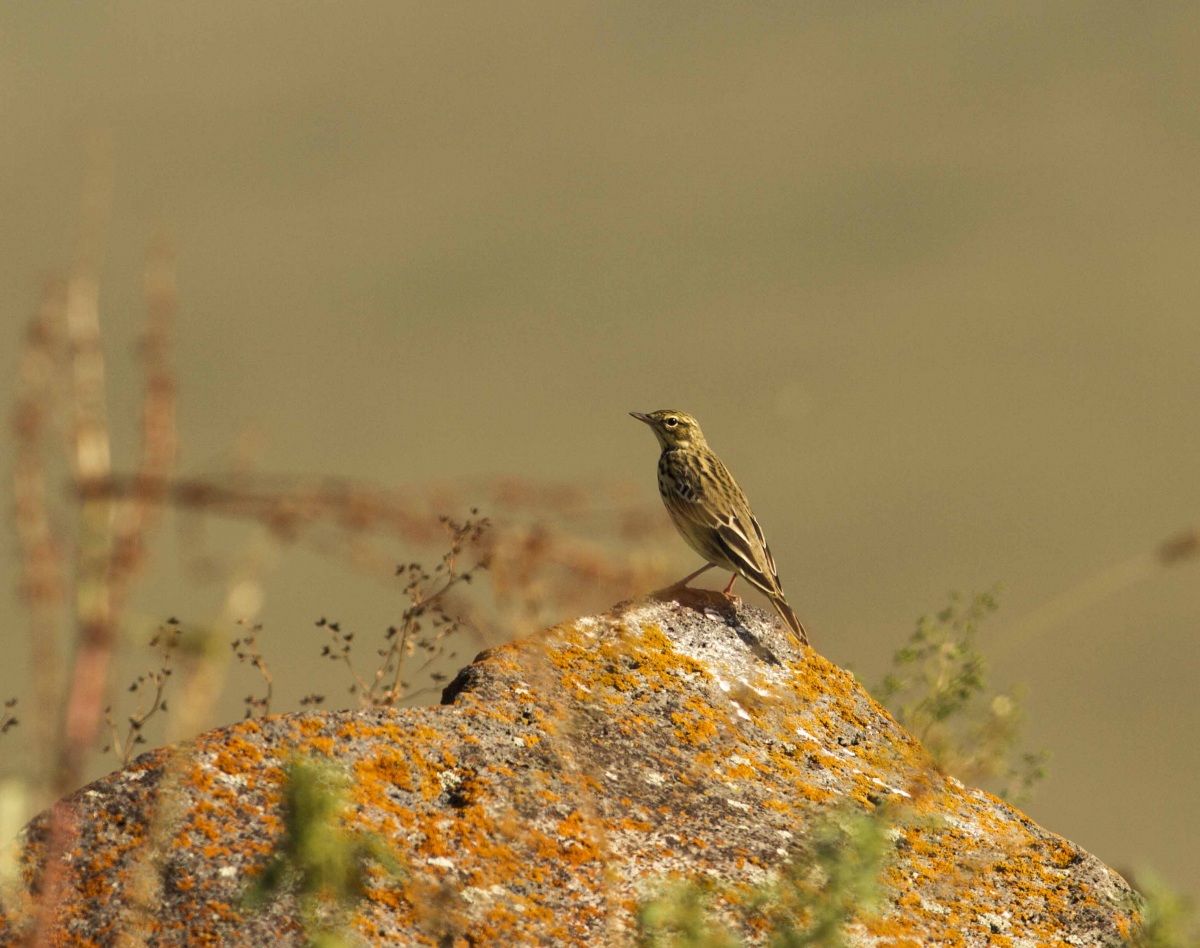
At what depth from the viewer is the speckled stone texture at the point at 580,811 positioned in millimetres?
4137

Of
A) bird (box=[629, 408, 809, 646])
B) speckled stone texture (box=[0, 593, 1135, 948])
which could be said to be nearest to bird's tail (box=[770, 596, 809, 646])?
bird (box=[629, 408, 809, 646])

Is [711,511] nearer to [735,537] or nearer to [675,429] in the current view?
[735,537]

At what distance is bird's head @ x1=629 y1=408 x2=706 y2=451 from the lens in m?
9.16

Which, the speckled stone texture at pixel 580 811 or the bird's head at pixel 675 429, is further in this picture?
the bird's head at pixel 675 429

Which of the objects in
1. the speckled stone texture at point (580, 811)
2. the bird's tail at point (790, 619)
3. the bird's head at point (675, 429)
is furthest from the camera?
the bird's head at point (675, 429)

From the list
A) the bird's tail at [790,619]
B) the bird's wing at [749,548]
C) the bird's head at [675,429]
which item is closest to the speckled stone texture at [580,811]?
the bird's tail at [790,619]

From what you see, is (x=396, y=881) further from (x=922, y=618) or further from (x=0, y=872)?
(x=922, y=618)

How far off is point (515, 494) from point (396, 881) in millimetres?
2663

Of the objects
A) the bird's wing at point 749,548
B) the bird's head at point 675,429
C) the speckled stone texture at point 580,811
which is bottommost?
the speckled stone texture at point 580,811

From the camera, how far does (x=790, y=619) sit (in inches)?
292

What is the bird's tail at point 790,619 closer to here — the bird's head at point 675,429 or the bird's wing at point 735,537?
the bird's wing at point 735,537

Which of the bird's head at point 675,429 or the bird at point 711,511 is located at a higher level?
the bird's head at point 675,429

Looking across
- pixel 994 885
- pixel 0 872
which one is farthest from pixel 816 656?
pixel 0 872

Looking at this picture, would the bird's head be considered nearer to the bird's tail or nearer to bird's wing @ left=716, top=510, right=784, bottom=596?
bird's wing @ left=716, top=510, right=784, bottom=596
